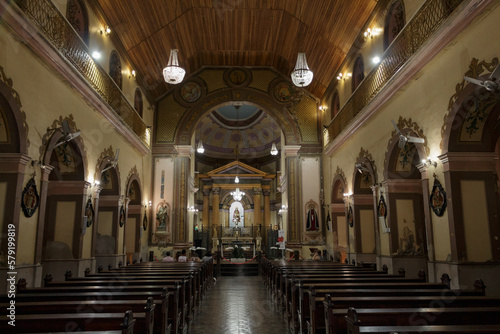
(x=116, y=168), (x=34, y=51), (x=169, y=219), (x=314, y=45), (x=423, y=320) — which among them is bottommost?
(x=423, y=320)

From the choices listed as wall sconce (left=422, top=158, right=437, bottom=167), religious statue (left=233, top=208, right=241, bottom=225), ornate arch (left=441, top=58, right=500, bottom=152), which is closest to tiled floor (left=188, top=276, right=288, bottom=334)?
wall sconce (left=422, top=158, right=437, bottom=167)

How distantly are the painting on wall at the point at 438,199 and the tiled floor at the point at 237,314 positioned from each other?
11.7ft

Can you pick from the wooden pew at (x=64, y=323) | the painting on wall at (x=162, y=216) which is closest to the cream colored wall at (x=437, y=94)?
the wooden pew at (x=64, y=323)

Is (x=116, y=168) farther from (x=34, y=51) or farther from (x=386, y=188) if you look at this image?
(x=386, y=188)

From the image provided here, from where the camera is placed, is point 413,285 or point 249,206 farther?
point 249,206

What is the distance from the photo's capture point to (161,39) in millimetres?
13219

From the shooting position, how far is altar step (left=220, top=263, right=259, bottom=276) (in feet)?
56.2

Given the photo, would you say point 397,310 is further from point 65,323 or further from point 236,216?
point 236,216

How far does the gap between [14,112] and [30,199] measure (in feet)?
5.29

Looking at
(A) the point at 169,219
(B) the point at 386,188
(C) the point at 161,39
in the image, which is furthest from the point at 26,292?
(A) the point at 169,219

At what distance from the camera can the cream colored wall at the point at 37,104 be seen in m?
6.39

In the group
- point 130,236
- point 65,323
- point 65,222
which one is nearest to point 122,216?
point 130,236

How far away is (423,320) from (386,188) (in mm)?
6195

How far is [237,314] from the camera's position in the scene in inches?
314
